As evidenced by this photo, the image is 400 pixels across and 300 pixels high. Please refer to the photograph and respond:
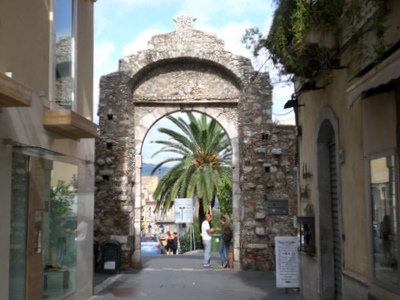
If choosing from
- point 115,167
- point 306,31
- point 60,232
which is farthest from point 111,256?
point 306,31

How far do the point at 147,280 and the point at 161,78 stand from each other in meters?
6.16

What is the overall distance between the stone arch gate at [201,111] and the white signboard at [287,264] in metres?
4.42

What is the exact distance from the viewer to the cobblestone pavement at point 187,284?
11.7 m

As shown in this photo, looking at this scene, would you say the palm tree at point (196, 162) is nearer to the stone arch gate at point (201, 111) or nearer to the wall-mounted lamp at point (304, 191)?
the stone arch gate at point (201, 111)

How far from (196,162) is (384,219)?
22.9 m

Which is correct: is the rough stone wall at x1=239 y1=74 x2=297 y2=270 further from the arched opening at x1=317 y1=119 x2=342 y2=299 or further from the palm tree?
the palm tree

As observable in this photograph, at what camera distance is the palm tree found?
28.9 m

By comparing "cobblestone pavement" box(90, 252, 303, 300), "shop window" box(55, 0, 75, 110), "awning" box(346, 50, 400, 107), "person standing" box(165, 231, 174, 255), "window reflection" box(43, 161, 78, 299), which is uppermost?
"shop window" box(55, 0, 75, 110)

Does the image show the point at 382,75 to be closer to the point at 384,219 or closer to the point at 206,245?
the point at 384,219

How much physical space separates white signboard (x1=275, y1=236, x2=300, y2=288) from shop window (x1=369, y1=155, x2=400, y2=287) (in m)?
4.83

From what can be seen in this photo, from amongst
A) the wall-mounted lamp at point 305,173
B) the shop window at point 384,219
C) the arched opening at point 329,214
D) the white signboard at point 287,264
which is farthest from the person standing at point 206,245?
the shop window at point 384,219

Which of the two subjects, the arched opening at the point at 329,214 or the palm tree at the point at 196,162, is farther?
the palm tree at the point at 196,162

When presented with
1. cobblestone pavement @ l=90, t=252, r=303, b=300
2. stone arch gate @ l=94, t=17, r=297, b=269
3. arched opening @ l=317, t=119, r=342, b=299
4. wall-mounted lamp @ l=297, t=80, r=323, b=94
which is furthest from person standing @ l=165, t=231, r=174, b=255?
wall-mounted lamp @ l=297, t=80, r=323, b=94

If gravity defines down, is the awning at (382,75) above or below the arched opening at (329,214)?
above
